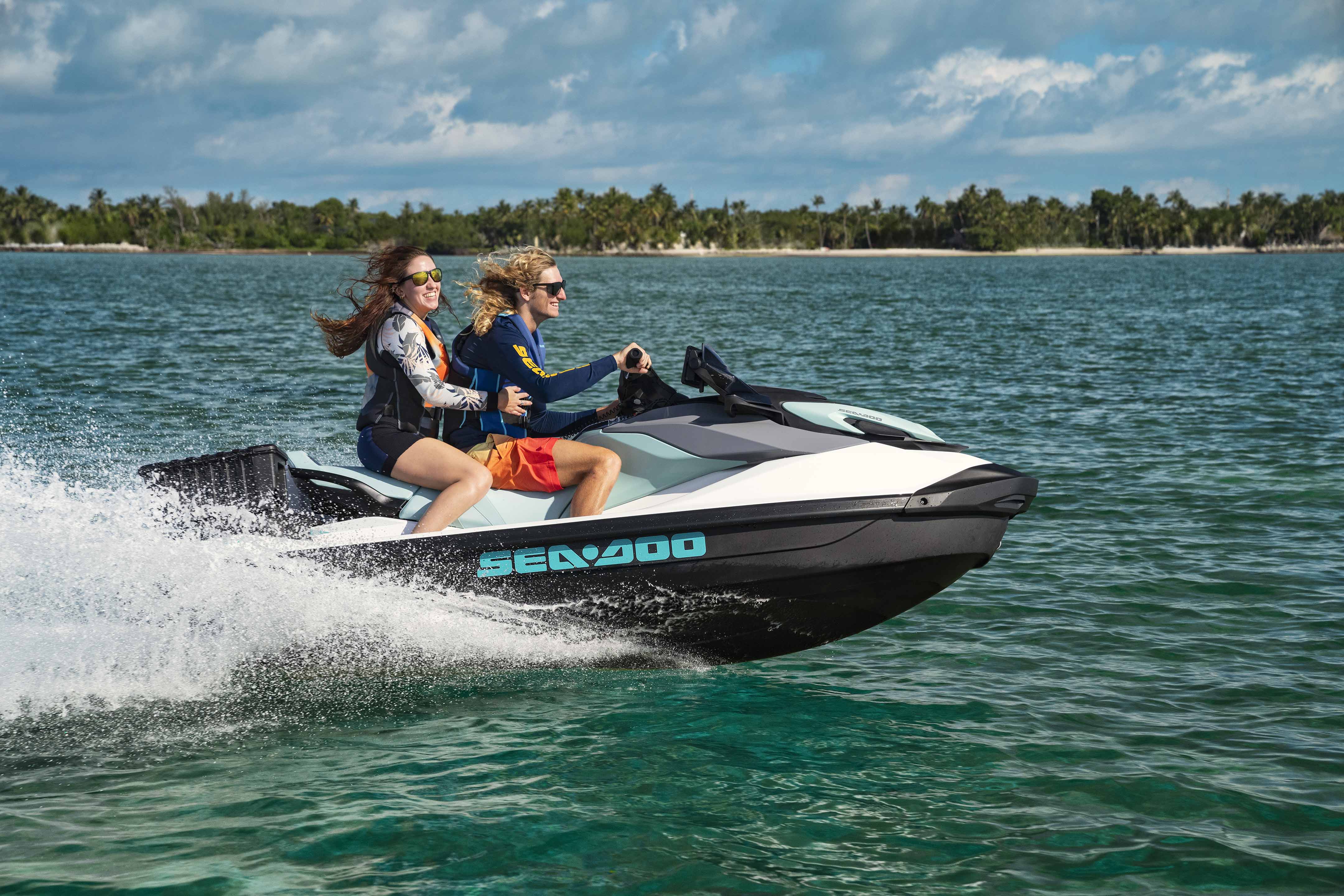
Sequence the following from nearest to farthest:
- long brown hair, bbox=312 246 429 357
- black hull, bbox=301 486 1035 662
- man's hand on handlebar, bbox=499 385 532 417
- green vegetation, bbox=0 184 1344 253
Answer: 1. black hull, bbox=301 486 1035 662
2. man's hand on handlebar, bbox=499 385 532 417
3. long brown hair, bbox=312 246 429 357
4. green vegetation, bbox=0 184 1344 253

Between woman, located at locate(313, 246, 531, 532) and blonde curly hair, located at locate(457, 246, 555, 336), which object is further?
blonde curly hair, located at locate(457, 246, 555, 336)

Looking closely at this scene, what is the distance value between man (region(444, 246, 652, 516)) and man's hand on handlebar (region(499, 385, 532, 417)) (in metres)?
0.07

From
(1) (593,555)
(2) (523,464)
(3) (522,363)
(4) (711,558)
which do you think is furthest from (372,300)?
(4) (711,558)

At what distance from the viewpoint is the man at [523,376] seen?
190 inches

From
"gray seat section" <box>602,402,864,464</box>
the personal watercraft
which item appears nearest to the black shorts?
the personal watercraft

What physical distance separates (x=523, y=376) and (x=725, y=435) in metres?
0.89

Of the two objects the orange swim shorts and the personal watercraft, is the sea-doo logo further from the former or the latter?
the orange swim shorts

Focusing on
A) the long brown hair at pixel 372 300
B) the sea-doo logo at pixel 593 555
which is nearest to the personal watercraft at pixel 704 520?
the sea-doo logo at pixel 593 555

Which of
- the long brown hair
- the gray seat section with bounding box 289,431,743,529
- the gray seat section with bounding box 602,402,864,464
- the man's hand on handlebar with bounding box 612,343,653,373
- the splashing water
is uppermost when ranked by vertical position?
the long brown hair

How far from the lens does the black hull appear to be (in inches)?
184

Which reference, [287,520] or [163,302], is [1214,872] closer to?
[287,520]

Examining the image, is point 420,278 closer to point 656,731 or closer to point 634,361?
point 634,361

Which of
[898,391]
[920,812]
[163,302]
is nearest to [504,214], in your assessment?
[163,302]

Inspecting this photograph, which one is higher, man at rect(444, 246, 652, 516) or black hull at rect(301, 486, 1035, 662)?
man at rect(444, 246, 652, 516)
